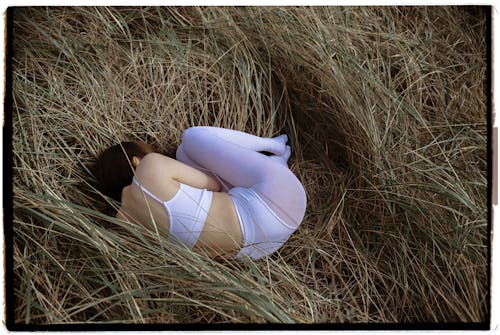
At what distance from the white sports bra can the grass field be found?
0.06 metres

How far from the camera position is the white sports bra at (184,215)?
3.84 ft

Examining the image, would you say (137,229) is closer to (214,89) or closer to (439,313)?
(214,89)

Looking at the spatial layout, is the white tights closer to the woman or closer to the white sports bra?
the woman

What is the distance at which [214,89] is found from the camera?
1396mm

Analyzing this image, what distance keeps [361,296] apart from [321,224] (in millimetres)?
223

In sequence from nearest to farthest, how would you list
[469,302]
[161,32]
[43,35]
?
[469,302], [43,35], [161,32]

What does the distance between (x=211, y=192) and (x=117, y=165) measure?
0.27 meters

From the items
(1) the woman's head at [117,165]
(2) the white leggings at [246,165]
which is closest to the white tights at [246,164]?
(2) the white leggings at [246,165]

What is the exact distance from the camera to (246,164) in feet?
4.09

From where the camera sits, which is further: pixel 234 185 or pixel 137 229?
pixel 234 185

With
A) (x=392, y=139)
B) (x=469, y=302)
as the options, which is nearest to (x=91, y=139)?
(x=392, y=139)

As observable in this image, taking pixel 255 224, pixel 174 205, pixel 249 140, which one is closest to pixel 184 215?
pixel 174 205

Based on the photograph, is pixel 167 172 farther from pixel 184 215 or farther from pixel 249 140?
pixel 249 140

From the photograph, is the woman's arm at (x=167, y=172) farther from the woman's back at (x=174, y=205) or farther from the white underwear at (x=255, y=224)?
the white underwear at (x=255, y=224)
